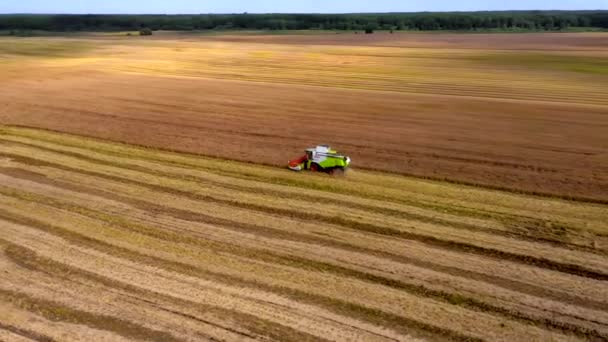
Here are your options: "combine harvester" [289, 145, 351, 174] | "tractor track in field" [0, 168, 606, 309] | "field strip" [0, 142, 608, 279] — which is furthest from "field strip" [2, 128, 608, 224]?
"tractor track in field" [0, 168, 606, 309]

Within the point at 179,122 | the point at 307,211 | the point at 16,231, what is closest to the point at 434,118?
the point at 179,122

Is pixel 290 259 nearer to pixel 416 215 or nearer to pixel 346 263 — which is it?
pixel 346 263

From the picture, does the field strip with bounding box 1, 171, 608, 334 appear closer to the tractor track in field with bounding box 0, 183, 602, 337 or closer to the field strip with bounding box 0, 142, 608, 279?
the tractor track in field with bounding box 0, 183, 602, 337

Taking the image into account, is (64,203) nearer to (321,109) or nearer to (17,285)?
(17,285)

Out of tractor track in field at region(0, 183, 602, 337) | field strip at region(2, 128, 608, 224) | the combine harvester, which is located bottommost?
tractor track in field at region(0, 183, 602, 337)

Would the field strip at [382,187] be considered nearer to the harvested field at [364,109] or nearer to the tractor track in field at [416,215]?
the tractor track in field at [416,215]

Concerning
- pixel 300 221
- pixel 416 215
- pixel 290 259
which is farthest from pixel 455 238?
pixel 290 259
